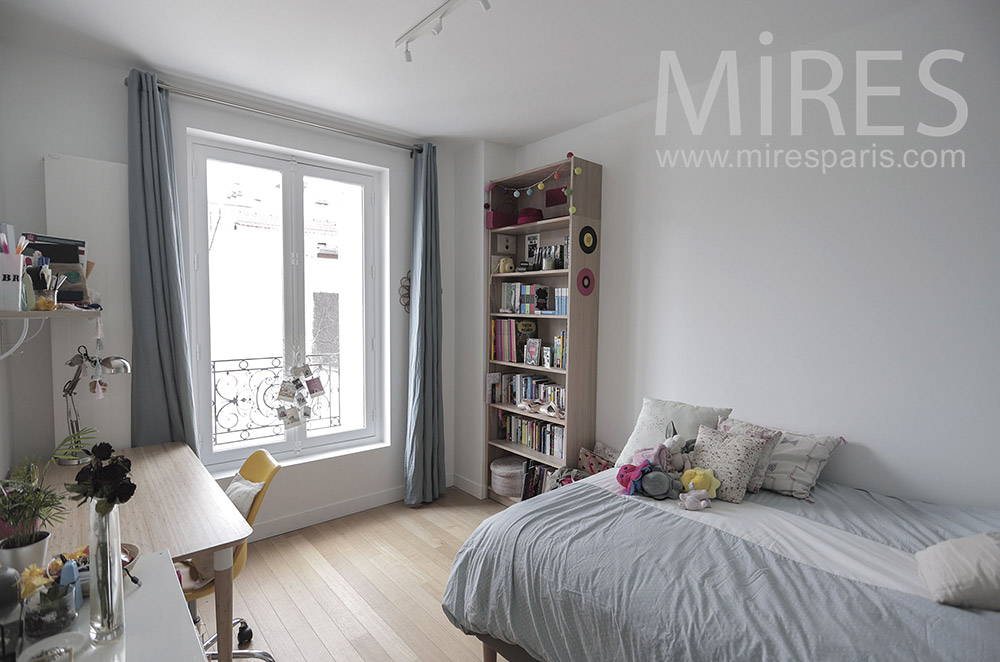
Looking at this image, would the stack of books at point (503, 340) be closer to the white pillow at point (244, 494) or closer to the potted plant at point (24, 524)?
the white pillow at point (244, 494)

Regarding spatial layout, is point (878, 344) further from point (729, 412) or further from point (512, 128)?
point (512, 128)

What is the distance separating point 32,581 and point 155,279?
193 centimetres

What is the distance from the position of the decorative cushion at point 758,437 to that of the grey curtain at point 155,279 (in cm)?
288

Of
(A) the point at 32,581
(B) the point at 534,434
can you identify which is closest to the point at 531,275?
(B) the point at 534,434

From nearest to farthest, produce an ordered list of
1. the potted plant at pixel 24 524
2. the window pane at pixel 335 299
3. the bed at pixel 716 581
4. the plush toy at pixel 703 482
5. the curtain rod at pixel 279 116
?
the potted plant at pixel 24 524 < the bed at pixel 716 581 < the plush toy at pixel 703 482 < the curtain rod at pixel 279 116 < the window pane at pixel 335 299

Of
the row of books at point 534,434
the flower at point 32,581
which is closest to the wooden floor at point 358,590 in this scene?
the row of books at point 534,434

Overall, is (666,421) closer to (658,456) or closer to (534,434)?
(658,456)

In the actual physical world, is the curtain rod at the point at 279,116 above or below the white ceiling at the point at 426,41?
below

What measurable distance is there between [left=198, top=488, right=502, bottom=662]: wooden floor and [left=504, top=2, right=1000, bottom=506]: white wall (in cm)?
164

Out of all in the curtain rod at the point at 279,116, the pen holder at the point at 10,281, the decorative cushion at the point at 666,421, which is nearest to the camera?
the pen holder at the point at 10,281

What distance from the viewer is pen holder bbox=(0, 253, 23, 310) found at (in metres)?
1.51

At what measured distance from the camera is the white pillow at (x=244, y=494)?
2023mm

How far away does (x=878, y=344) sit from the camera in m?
2.18

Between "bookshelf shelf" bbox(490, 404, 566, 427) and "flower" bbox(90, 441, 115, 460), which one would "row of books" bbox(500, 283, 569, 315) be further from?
"flower" bbox(90, 441, 115, 460)
